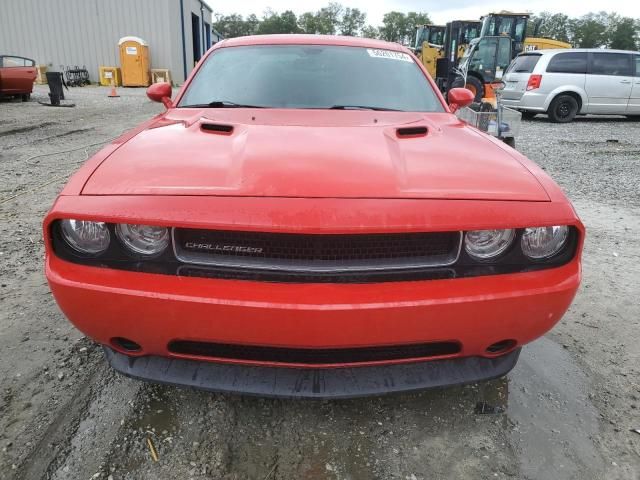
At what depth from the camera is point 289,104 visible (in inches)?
100

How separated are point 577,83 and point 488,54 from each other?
373 cm

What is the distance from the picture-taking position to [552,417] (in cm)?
195

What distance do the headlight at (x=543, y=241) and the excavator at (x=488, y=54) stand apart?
420 inches

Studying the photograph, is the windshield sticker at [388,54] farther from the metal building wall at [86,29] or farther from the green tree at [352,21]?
the green tree at [352,21]

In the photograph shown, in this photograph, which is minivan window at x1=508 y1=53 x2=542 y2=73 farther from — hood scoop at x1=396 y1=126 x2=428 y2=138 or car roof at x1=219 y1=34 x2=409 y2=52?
hood scoop at x1=396 y1=126 x2=428 y2=138

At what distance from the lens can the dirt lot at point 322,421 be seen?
1665mm

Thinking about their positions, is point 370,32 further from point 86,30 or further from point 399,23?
point 86,30

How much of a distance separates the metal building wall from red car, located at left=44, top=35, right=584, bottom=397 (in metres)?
23.7

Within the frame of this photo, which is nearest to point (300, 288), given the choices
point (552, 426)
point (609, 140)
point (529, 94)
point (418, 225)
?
point (418, 225)

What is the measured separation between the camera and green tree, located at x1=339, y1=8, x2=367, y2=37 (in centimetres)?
9706

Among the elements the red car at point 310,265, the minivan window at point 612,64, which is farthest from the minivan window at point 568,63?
the red car at point 310,265

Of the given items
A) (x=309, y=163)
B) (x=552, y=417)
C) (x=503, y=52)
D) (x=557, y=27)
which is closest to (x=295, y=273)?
(x=309, y=163)

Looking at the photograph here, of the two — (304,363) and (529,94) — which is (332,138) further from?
(529,94)

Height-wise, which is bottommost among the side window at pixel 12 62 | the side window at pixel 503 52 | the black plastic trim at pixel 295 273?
the black plastic trim at pixel 295 273
